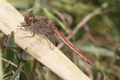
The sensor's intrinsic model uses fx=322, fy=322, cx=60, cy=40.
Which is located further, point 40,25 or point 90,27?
point 90,27

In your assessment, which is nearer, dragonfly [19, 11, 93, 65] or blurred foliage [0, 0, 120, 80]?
dragonfly [19, 11, 93, 65]

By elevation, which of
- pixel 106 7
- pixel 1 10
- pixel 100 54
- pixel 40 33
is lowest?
pixel 100 54

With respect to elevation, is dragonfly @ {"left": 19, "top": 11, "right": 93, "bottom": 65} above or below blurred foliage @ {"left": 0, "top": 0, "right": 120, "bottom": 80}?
above

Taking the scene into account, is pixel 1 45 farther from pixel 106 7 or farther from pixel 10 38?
pixel 106 7

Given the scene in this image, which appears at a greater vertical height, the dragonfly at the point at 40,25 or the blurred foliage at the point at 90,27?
the dragonfly at the point at 40,25

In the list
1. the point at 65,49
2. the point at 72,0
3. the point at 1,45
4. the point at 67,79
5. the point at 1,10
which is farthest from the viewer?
the point at 72,0

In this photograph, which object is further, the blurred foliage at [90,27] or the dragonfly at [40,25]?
the blurred foliage at [90,27]

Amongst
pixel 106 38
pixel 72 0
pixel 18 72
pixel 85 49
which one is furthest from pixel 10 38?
pixel 106 38

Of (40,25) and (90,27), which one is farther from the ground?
(40,25)
